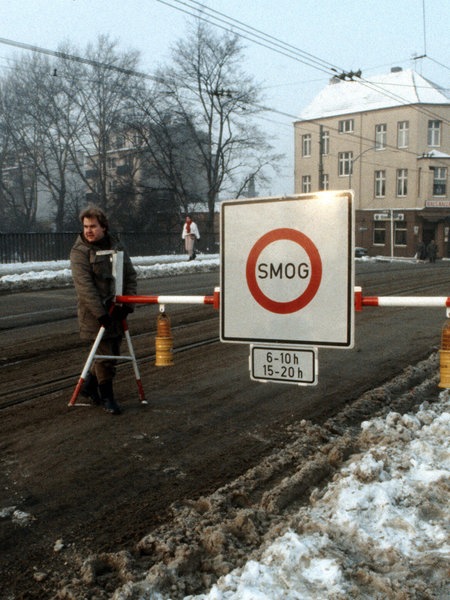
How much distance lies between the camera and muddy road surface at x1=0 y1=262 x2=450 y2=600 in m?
3.24

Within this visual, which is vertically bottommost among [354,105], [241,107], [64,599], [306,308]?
[64,599]

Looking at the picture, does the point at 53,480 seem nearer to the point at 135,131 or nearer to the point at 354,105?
the point at 135,131

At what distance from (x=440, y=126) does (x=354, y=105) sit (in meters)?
7.97

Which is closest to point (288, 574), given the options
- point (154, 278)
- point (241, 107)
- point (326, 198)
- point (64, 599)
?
point (64, 599)

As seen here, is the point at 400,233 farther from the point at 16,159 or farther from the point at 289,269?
Result: the point at 289,269

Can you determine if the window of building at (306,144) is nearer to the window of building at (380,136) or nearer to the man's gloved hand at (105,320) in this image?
the window of building at (380,136)

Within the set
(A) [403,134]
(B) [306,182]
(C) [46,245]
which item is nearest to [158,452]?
(C) [46,245]

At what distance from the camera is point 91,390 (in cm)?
604

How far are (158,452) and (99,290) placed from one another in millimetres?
1736

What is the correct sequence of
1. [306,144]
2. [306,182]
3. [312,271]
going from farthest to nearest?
[306,182], [306,144], [312,271]

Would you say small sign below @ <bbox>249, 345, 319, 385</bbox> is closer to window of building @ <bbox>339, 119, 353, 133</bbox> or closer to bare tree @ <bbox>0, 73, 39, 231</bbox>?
bare tree @ <bbox>0, 73, 39, 231</bbox>

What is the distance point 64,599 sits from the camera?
2.89 metres

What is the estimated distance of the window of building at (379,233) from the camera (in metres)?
54.6

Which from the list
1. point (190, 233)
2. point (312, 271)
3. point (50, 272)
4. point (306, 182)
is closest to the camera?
point (312, 271)
